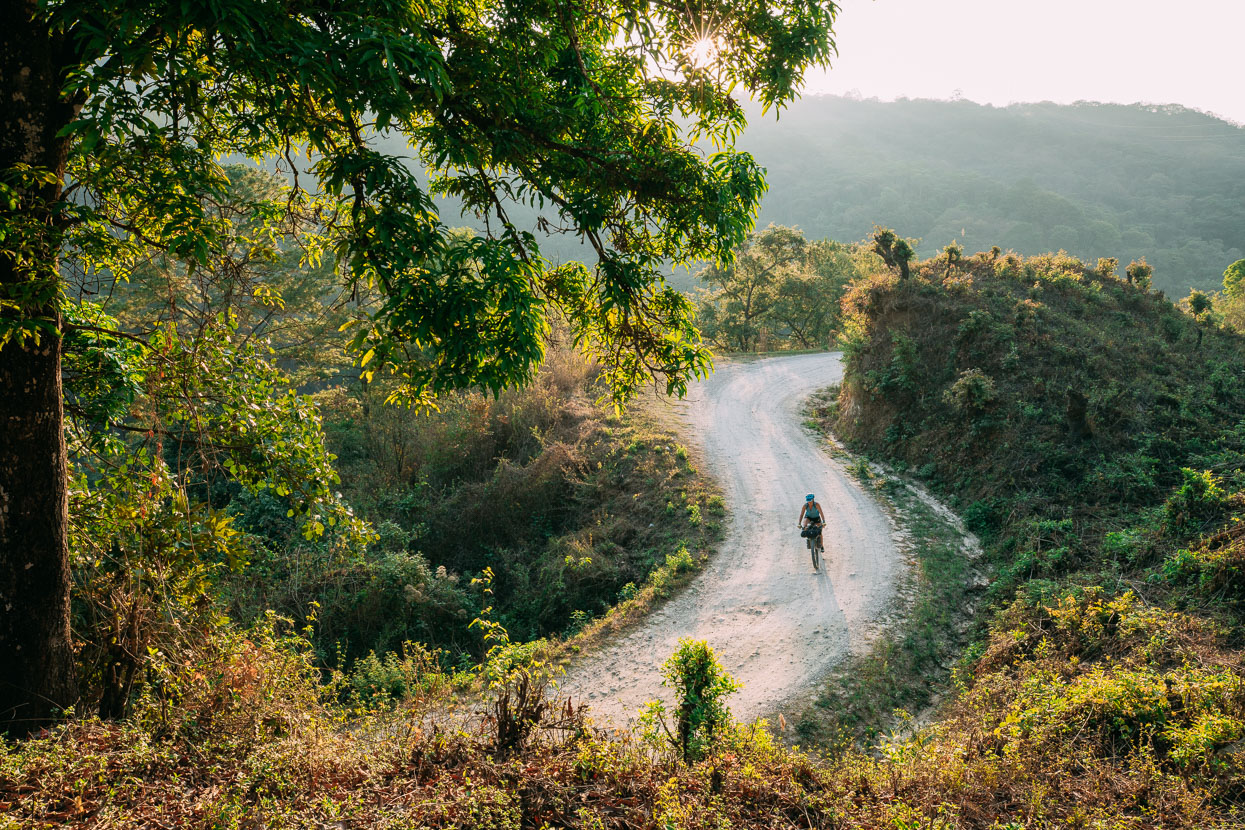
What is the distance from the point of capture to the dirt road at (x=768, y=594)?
347 inches

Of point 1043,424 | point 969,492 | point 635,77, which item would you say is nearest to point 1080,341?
point 1043,424

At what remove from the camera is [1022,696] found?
23.4ft

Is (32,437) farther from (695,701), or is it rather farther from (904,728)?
(904,728)

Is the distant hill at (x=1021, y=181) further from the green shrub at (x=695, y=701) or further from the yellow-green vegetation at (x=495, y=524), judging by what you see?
the green shrub at (x=695, y=701)

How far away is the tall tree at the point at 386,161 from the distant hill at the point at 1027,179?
5436 centimetres

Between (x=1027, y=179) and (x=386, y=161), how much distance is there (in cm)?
13446

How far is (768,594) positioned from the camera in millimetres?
11258

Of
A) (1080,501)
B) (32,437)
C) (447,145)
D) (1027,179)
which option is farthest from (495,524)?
(1027,179)

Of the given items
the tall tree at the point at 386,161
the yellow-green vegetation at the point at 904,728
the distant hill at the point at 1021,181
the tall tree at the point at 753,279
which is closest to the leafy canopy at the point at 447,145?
the tall tree at the point at 386,161

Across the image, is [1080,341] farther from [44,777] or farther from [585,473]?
[44,777]

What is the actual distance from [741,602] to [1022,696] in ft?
15.6

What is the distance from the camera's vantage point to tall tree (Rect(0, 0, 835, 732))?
133 inches

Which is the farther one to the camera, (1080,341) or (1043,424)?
(1080,341)

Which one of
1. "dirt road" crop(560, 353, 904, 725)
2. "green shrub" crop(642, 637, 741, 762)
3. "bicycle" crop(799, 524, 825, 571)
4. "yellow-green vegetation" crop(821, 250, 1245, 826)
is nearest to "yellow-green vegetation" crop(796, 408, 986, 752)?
"dirt road" crop(560, 353, 904, 725)
